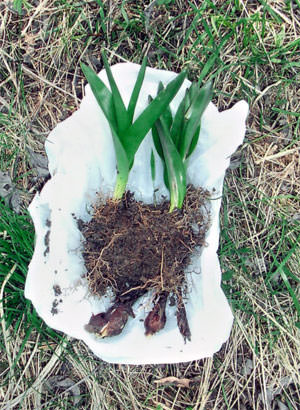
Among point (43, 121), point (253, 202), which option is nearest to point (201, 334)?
point (253, 202)

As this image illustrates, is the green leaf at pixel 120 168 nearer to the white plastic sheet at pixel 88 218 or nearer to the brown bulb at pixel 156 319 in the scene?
the white plastic sheet at pixel 88 218

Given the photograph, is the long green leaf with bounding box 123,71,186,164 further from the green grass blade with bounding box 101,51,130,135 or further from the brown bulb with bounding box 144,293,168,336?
the brown bulb with bounding box 144,293,168,336

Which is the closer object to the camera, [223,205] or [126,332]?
[126,332]

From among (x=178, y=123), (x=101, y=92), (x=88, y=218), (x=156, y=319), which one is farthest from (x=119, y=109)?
(x=156, y=319)

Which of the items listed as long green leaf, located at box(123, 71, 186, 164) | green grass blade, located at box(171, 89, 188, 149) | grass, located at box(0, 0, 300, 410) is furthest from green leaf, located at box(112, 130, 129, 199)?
grass, located at box(0, 0, 300, 410)

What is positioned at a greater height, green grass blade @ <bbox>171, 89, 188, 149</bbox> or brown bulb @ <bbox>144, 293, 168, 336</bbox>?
green grass blade @ <bbox>171, 89, 188, 149</bbox>

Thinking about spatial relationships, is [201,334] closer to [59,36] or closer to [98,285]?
[98,285]

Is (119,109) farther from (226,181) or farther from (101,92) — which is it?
(226,181)
